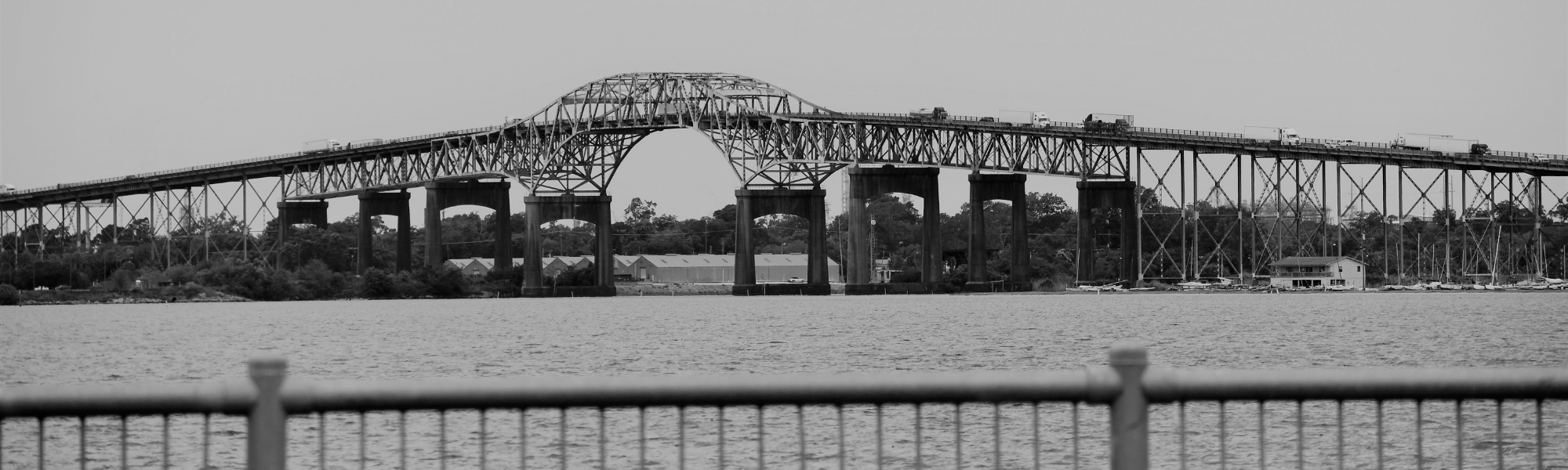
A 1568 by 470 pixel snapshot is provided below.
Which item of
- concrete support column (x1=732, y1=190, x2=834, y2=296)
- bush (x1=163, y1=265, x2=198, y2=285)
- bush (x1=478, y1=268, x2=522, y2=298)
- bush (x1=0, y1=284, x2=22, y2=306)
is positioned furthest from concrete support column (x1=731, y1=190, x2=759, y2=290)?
bush (x1=0, y1=284, x2=22, y2=306)

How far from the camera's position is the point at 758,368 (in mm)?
56469

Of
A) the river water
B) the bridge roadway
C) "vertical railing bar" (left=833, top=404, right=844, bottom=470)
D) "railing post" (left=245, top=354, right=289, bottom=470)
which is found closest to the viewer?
"railing post" (left=245, top=354, right=289, bottom=470)

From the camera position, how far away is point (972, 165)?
172500mm

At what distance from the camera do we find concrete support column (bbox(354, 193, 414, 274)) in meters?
186

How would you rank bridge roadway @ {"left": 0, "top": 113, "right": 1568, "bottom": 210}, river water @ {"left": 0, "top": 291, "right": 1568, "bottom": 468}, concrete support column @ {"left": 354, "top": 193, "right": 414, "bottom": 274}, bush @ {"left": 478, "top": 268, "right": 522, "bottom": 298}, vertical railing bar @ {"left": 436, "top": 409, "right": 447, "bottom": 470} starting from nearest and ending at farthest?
vertical railing bar @ {"left": 436, "top": 409, "right": 447, "bottom": 470} < river water @ {"left": 0, "top": 291, "right": 1568, "bottom": 468} < bridge roadway @ {"left": 0, "top": 113, "right": 1568, "bottom": 210} < bush @ {"left": 478, "top": 268, "right": 522, "bottom": 298} < concrete support column @ {"left": 354, "top": 193, "right": 414, "bottom": 274}

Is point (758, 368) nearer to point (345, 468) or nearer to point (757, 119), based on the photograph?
point (345, 468)

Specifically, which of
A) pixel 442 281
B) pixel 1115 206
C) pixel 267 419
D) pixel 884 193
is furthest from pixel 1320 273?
pixel 267 419

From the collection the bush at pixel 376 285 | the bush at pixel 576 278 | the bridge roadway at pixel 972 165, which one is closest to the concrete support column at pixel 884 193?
the bridge roadway at pixel 972 165

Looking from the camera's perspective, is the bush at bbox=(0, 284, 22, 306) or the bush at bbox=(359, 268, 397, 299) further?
the bush at bbox=(359, 268, 397, 299)

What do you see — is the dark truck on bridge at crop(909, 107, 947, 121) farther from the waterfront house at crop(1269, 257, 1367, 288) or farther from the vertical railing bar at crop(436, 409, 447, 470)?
the vertical railing bar at crop(436, 409, 447, 470)

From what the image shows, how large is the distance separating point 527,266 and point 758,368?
124 meters

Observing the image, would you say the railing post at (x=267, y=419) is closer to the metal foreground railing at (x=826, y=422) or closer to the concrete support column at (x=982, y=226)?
the metal foreground railing at (x=826, y=422)

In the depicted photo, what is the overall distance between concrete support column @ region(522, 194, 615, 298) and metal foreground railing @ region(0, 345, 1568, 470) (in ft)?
443

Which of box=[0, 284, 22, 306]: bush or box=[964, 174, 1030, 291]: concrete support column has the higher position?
box=[964, 174, 1030, 291]: concrete support column
